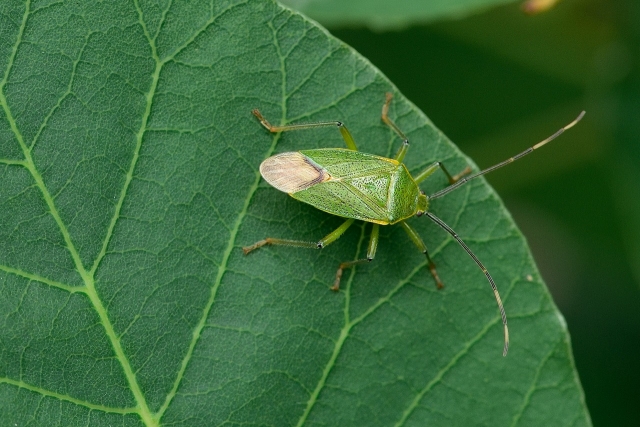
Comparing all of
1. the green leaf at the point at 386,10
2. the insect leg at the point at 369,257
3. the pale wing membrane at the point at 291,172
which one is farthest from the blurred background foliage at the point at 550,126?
the insect leg at the point at 369,257

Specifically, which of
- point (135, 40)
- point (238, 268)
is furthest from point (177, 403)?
point (135, 40)

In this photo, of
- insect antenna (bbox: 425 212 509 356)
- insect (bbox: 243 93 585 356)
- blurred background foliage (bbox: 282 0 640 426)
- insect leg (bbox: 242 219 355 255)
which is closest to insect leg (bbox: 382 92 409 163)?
insect (bbox: 243 93 585 356)

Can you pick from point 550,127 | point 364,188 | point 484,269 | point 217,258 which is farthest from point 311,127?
point 550,127

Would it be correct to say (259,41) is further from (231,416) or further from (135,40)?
(231,416)

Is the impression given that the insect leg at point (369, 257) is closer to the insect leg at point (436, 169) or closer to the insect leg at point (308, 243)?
the insect leg at point (308, 243)

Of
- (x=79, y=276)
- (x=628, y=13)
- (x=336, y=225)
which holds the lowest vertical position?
(x=79, y=276)

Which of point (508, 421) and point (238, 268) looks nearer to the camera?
point (238, 268)

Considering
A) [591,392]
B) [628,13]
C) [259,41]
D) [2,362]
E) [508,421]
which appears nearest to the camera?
[2,362]

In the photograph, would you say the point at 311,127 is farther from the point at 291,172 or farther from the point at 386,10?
the point at 386,10

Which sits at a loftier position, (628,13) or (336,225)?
(628,13)
